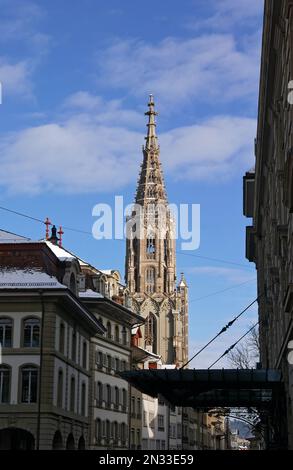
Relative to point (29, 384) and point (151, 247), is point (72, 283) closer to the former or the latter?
point (29, 384)

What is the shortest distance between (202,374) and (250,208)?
26.2 metres

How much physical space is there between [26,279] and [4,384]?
233 inches

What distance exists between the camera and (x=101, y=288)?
6469 cm

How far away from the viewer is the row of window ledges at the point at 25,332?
43406 millimetres

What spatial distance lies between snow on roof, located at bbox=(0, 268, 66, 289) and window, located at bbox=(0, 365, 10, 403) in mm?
4532

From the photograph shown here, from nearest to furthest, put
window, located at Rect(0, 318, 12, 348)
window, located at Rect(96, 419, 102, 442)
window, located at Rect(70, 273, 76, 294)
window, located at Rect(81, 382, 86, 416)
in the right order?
window, located at Rect(0, 318, 12, 348) < window, located at Rect(70, 273, 76, 294) < window, located at Rect(81, 382, 86, 416) < window, located at Rect(96, 419, 102, 442)

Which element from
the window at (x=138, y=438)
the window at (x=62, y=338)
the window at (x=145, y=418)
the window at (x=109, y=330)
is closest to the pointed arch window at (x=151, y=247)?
the window at (x=145, y=418)

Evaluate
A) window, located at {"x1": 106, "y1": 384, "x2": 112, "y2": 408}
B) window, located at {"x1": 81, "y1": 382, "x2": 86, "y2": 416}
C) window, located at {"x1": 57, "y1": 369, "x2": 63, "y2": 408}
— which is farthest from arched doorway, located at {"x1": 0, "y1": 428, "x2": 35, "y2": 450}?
window, located at {"x1": 106, "y1": 384, "x2": 112, "y2": 408}

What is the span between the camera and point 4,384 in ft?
140

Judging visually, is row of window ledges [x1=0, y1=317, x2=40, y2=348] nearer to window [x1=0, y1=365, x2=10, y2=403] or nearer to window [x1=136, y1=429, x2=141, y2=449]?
window [x1=0, y1=365, x2=10, y2=403]

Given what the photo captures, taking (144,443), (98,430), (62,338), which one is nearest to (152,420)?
(144,443)

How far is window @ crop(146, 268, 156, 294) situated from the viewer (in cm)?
16388

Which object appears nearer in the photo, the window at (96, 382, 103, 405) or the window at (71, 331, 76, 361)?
the window at (71, 331, 76, 361)

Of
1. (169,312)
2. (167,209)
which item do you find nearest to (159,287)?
(169,312)
